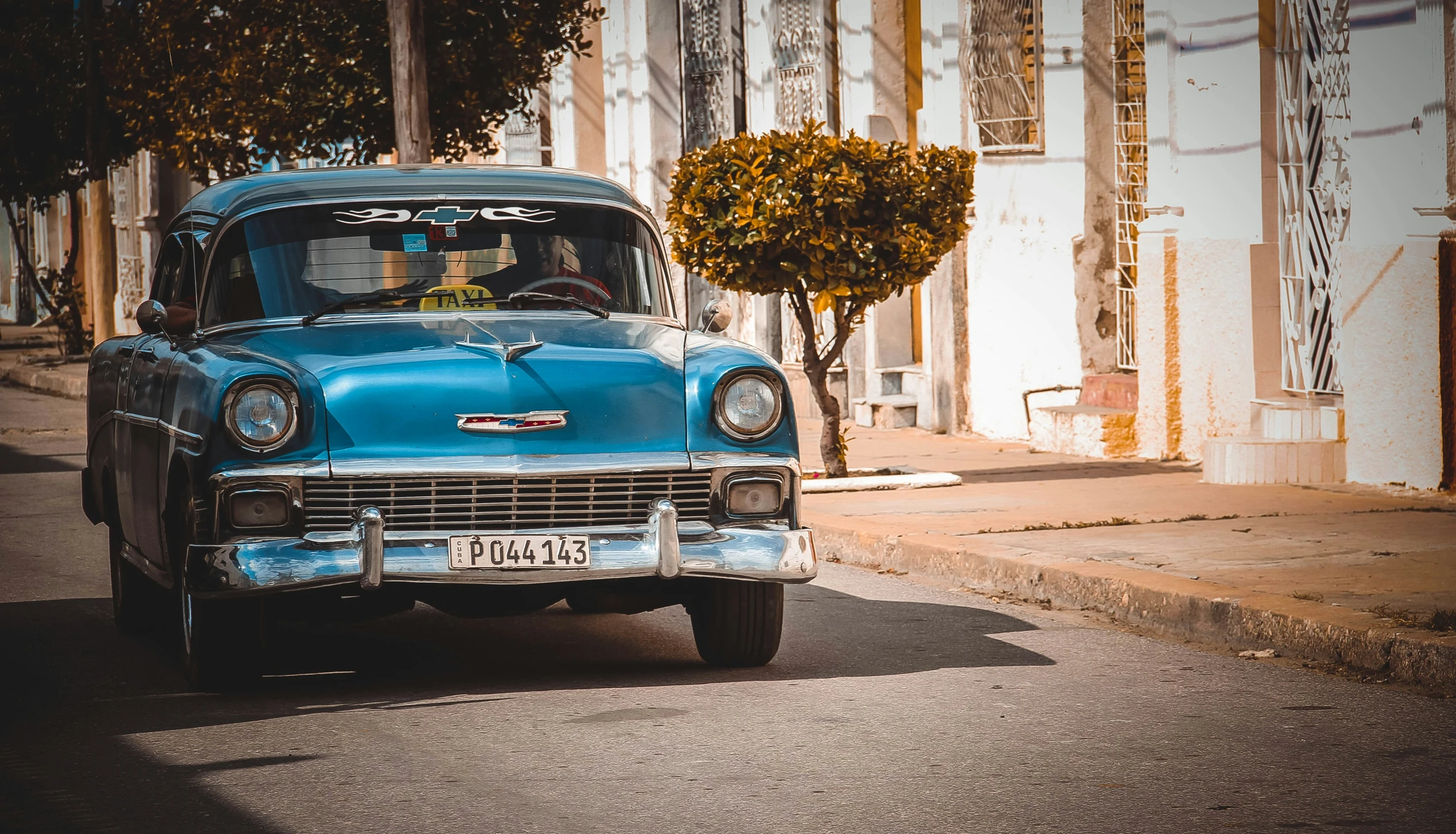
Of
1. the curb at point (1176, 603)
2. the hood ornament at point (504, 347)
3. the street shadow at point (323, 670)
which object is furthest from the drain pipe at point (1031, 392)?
the hood ornament at point (504, 347)

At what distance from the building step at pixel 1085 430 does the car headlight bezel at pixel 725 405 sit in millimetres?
7425

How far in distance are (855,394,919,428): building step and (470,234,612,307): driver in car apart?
9664mm

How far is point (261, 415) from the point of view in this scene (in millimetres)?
5832

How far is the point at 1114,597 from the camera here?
772cm

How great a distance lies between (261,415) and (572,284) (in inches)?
60.2

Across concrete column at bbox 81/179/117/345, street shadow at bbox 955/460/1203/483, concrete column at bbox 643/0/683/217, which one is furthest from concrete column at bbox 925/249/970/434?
concrete column at bbox 81/179/117/345

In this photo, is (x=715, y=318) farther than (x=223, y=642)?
Yes

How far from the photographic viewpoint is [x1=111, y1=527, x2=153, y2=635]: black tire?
7.54 metres

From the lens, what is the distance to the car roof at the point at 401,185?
6.92 meters

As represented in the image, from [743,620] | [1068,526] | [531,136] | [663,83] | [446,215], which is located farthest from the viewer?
[531,136]

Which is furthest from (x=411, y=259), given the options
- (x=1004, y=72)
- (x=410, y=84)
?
(x=410, y=84)

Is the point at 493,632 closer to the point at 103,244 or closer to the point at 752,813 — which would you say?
the point at 752,813

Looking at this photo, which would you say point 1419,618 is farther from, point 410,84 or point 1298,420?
point 410,84

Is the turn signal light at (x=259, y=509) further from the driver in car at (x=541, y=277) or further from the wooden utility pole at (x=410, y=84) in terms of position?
the wooden utility pole at (x=410, y=84)
